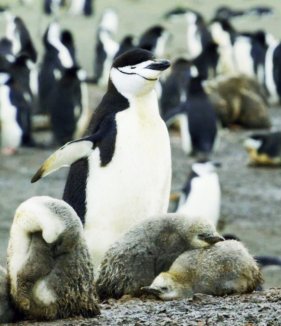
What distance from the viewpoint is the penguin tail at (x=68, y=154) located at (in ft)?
24.6

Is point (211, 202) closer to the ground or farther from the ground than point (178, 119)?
farther from the ground

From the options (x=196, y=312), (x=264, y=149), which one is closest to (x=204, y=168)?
(x=264, y=149)

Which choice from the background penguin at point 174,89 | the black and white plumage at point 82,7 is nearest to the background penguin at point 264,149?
the background penguin at point 174,89

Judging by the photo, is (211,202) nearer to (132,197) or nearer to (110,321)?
(132,197)

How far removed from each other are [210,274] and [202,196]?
24.1 feet

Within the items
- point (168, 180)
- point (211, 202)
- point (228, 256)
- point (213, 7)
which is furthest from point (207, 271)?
point (213, 7)

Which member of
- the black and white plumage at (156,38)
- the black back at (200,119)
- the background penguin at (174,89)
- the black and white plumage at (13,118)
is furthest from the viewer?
the black and white plumage at (156,38)

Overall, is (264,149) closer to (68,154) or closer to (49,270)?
(68,154)

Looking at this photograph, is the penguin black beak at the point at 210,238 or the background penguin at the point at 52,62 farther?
the background penguin at the point at 52,62

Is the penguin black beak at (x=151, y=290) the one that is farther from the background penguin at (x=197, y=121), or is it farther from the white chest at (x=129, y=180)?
the background penguin at (x=197, y=121)

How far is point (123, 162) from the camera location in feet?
25.4

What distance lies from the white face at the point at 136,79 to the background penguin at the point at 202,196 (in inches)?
196

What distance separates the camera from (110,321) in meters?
5.18

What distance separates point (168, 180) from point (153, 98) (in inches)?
19.9
